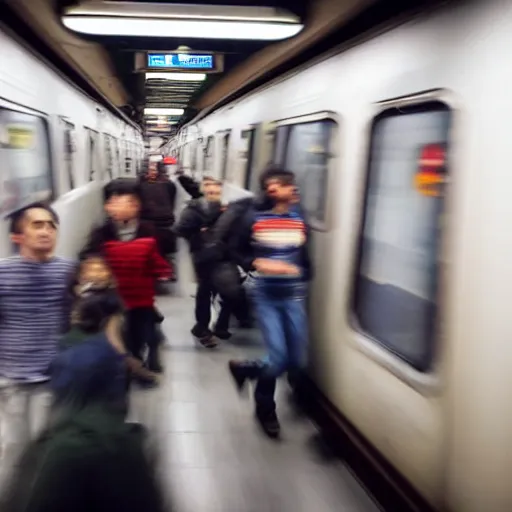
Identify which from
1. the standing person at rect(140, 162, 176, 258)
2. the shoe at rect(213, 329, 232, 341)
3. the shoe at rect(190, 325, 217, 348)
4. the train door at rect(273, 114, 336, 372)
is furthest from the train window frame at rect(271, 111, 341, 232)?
the standing person at rect(140, 162, 176, 258)

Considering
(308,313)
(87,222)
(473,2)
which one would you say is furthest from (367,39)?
(87,222)

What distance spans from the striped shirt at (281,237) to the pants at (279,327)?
10cm

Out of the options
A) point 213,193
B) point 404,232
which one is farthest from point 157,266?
point 213,193

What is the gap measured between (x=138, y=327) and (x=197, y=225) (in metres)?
1.41

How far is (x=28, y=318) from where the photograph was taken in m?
3.12

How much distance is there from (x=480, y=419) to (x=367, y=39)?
6.82 feet

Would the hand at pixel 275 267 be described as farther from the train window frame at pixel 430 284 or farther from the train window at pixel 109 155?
the train window at pixel 109 155

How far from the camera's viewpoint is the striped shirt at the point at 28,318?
309 centimetres

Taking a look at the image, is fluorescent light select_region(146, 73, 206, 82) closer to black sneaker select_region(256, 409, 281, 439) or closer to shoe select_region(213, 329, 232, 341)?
Answer: shoe select_region(213, 329, 232, 341)

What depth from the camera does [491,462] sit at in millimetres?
2600

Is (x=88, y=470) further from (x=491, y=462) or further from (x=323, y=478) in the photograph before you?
(x=323, y=478)

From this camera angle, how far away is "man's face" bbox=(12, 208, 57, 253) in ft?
10.4

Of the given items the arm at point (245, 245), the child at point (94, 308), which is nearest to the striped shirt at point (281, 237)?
the arm at point (245, 245)

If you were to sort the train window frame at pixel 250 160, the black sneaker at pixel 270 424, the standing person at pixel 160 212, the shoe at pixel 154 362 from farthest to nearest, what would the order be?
the standing person at pixel 160 212 < the train window frame at pixel 250 160 < the shoe at pixel 154 362 < the black sneaker at pixel 270 424
